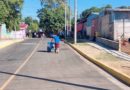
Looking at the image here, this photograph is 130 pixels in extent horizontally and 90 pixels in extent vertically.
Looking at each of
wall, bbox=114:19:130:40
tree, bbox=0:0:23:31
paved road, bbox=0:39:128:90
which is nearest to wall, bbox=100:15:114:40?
wall, bbox=114:19:130:40

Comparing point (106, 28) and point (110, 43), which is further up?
point (106, 28)

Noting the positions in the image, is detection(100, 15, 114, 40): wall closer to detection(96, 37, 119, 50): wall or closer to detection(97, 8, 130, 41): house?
detection(97, 8, 130, 41): house

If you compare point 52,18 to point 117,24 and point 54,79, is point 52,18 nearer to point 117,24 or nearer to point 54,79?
point 117,24

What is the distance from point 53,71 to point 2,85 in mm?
4947

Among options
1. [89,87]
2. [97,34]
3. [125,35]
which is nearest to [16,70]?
[89,87]

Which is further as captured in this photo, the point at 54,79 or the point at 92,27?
the point at 92,27

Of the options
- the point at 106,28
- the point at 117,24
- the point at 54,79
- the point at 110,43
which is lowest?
the point at 110,43

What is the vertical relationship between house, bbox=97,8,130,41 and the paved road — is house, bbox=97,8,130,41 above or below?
above

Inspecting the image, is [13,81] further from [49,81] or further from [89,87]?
[89,87]

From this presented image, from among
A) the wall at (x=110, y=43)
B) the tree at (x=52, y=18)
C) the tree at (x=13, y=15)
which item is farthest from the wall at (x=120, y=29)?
the tree at (x=52, y=18)

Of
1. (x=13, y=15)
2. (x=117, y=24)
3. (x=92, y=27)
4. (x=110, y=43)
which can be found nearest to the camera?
(x=110, y=43)

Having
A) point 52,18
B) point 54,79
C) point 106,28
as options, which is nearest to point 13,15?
point 106,28

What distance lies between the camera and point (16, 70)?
20.4 metres

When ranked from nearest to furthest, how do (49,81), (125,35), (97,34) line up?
(49,81) → (125,35) → (97,34)
